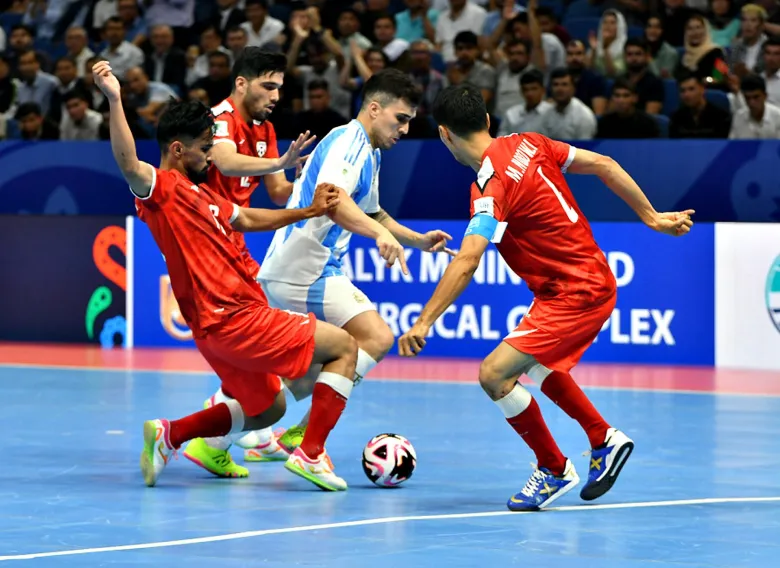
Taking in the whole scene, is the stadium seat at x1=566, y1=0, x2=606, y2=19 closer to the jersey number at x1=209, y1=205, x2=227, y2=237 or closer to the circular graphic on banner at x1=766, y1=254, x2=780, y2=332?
the circular graphic on banner at x1=766, y1=254, x2=780, y2=332

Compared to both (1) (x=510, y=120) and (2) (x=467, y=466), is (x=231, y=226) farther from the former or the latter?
(1) (x=510, y=120)

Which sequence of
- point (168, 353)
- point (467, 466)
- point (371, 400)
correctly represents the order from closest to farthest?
point (467, 466) → point (371, 400) → point (168, 353)

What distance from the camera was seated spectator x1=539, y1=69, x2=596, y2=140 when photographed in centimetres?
1431

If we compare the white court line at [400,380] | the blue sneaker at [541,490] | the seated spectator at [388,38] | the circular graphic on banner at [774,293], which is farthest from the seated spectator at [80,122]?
the blue sneaker at [541,490]

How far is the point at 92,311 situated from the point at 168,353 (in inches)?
55.7

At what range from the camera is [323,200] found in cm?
743

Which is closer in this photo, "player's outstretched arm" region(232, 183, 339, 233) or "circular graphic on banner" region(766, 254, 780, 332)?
"player's outstretched arm" region(232, 183, 339, 233)

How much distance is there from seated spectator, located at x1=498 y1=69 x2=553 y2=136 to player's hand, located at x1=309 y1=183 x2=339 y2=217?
23.6ft

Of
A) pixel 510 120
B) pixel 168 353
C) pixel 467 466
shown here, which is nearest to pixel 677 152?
pixel 510 120

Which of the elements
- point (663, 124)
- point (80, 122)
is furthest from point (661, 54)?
point (80, 122)

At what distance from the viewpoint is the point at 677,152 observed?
13555mm

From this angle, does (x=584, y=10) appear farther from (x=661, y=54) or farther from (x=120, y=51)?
(x=120, y=51)

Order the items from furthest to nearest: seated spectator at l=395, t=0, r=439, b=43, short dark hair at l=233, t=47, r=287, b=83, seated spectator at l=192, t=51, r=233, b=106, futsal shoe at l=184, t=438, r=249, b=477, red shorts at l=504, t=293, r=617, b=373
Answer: seated spectator at l=395, t=0, r=439, b=43, seated spectator at l=192, t=51, r=233, b=106, short dark hair at l=233, t=47, r=287, b=83, futsal shoe at l=184, t=438, r=249, b=477, red shorts at l=504, t=293, r=617, b=373

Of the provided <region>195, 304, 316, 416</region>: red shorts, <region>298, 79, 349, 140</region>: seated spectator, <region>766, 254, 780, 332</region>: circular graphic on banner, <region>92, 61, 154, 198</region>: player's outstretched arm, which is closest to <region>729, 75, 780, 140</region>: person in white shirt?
<region>766, 254, 780, 332</region>: circular graphic on banner
